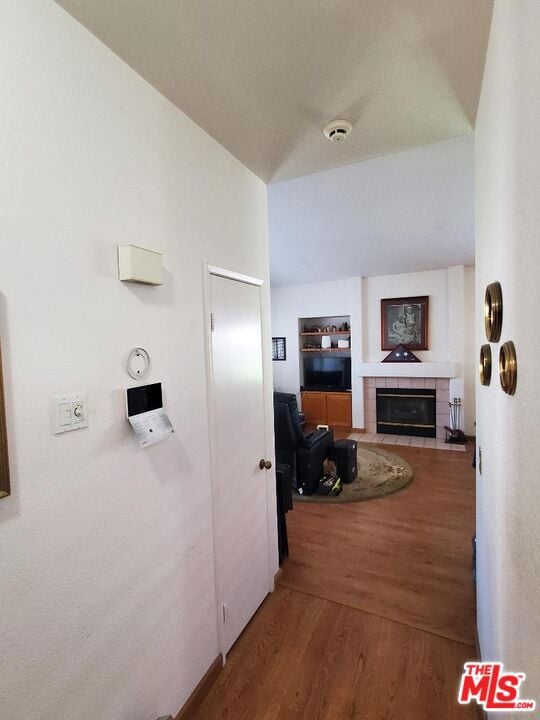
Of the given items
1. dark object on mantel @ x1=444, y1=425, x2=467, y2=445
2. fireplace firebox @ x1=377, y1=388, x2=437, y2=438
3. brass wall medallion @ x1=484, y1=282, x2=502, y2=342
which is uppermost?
brass wall medallion @ x1=484, y1=282, x2=502, y2=342

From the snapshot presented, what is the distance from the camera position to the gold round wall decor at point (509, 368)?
2.78 feet

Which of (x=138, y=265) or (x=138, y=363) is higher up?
(x=138, y=265)

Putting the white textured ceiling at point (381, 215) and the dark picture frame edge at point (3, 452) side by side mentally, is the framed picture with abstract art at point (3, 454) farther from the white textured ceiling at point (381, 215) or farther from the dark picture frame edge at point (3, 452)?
the white textured ceiling at point (381, 215)

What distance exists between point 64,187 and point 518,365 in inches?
51.4

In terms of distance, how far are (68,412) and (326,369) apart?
596 cm

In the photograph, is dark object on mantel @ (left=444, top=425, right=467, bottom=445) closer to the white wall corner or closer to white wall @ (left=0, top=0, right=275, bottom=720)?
the white wall corner

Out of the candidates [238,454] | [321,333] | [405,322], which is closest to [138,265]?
[238,454]

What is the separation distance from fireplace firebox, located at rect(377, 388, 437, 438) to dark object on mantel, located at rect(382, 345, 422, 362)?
509 mm

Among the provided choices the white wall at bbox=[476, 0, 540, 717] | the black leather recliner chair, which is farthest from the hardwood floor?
the white wall at bbox=[476, 0, 540, 717]

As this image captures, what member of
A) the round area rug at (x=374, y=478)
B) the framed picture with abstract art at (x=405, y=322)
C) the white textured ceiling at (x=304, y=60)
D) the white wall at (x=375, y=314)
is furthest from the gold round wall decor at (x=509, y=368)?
the framed picture with abstract art at (x=405, y=322)

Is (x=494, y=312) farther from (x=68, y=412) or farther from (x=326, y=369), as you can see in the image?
(x=326, y=369)

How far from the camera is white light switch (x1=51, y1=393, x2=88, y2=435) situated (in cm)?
98

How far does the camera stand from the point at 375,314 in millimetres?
6086

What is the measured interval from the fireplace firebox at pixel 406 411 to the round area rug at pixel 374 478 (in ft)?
3.36
